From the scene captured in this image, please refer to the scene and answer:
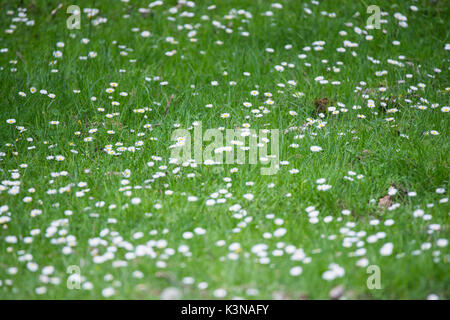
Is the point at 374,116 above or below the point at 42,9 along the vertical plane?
below

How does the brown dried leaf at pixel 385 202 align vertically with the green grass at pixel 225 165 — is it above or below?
below

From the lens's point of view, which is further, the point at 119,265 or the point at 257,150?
the point at 257,150

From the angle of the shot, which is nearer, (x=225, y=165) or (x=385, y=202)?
(x=385, y=202)

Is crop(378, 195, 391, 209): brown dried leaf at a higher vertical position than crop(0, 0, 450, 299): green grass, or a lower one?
lower

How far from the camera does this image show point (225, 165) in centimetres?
386

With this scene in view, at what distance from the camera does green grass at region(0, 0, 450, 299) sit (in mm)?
2787

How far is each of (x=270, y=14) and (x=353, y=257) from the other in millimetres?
4389

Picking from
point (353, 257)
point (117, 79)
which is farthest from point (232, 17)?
point (353, 257)

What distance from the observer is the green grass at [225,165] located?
2.79 m

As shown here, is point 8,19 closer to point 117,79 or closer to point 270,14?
point 117,79

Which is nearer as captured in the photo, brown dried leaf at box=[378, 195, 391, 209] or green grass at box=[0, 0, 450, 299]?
green grass at box=[0, 0, 450, 299]

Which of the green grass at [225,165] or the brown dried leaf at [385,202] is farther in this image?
the brown dried leaf at [385,202]
